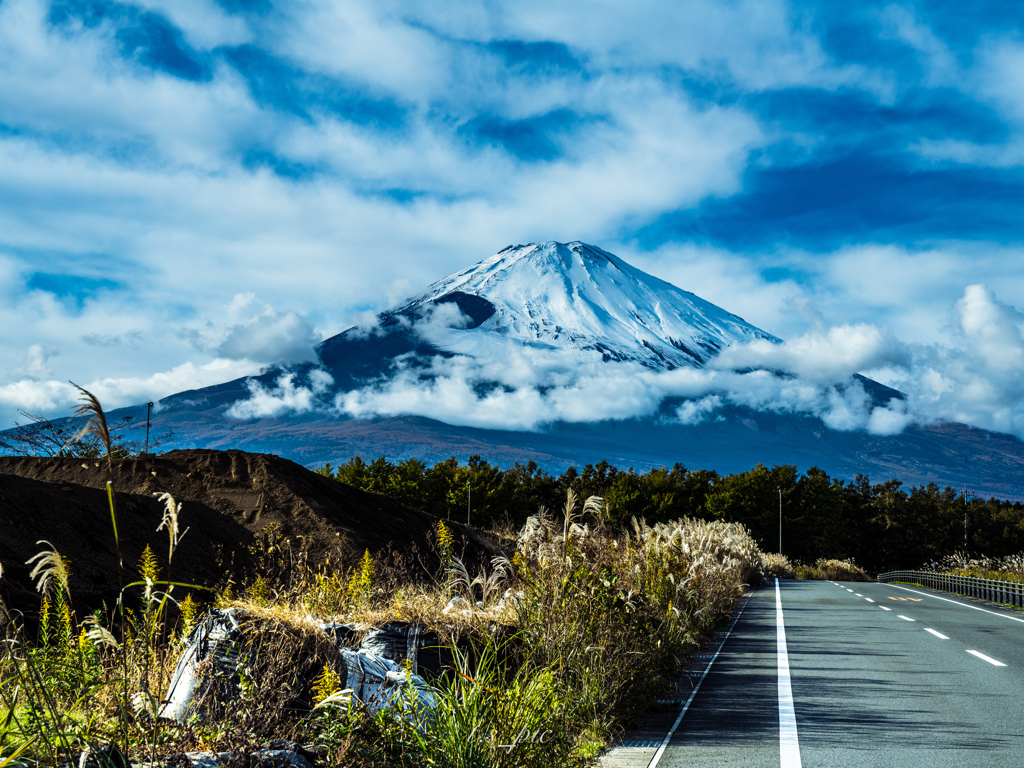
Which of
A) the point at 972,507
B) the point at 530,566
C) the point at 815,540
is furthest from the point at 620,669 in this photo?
the point at 972,507

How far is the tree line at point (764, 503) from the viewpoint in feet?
250

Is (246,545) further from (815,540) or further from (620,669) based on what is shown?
→ (815,540)

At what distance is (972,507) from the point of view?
105125 mm

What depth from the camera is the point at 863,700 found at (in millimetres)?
9109

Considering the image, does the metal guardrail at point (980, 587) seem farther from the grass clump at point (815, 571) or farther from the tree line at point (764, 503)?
the tree line at point (764, 503)

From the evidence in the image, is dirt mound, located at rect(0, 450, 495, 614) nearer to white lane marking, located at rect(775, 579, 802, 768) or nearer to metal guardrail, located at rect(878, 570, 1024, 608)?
white lane marking, located at rect(775, 579, 802, 768)

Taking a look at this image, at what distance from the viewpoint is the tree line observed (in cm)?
7631

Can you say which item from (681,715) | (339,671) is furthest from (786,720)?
(339,671)

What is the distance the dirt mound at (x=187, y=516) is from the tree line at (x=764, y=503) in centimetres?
3664

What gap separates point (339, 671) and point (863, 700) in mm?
6407

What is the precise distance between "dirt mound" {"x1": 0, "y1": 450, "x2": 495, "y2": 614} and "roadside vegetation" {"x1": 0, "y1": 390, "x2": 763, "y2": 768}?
4.58m

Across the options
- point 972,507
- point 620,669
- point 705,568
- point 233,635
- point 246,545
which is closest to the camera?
point 233,635

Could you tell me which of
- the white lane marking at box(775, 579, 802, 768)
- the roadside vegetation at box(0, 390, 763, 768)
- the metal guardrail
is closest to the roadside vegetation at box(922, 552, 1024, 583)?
the metal guardrail

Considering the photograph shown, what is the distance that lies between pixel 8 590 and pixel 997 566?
43.6 metres
